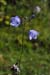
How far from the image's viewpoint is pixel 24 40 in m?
3.17

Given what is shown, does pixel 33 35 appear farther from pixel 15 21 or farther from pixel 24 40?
pixel 15 21

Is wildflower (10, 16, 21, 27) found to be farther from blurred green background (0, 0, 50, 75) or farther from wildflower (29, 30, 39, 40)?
wildflower (29, 30, 39, 40)

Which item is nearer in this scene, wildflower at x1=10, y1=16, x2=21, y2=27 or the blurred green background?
the blurred green background

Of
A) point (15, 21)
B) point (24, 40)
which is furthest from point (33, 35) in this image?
point (15, 21)

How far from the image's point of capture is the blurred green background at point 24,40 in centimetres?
296

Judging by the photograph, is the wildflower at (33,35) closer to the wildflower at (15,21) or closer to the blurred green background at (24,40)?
the blurred green background at (24,40)

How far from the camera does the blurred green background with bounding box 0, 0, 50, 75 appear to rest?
2965 mm

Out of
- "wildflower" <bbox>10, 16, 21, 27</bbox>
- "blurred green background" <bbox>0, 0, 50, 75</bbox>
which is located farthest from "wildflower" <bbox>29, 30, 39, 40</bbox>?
"wildflower" <bbox>10, 16, 21, 27</bbox>

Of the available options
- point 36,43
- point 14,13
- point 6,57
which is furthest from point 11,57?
point 14,13

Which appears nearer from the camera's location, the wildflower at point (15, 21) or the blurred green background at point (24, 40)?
the blurred green background at point (24, 40)

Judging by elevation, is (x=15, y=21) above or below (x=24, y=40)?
above

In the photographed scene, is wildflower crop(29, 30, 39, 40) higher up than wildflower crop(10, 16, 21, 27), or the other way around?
wildflower crop(10, 16, 21, 27)

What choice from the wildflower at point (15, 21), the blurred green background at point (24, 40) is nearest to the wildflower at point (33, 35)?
the blurred green background at point (24, 40)

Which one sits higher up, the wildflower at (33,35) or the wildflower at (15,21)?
the wildflower at (15,21)
